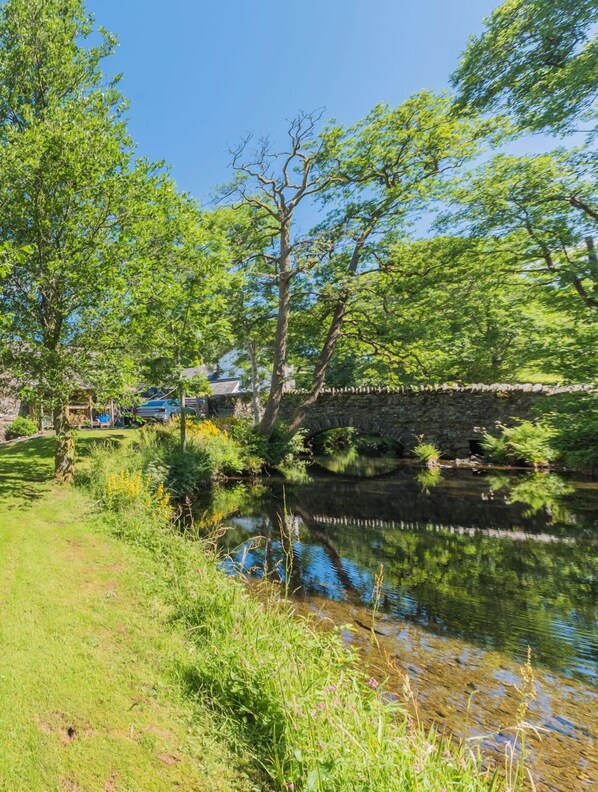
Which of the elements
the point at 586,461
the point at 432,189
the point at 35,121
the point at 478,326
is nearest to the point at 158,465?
the point at 35,121

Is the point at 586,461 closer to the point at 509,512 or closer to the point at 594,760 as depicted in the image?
the point at 509,512

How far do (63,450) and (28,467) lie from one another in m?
2.83

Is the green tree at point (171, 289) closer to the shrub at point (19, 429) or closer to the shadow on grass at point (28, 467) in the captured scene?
the shadow on grass at point (28, 467)

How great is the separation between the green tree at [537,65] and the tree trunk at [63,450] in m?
15.7

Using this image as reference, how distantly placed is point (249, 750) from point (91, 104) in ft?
45.1

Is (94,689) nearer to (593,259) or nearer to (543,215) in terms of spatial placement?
(593,259)

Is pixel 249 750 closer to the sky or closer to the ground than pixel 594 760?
closer to the sky

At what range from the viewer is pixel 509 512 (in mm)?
10828

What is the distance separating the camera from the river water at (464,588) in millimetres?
3676

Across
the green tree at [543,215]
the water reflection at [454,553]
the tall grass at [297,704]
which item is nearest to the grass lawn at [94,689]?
the tall grass at [297,704]

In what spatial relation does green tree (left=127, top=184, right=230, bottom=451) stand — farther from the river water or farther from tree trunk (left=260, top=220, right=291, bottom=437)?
tree trunk (left=260, top=220, right=291, bottom=437)

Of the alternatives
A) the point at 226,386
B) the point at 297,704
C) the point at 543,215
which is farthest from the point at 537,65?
the point at 226,386

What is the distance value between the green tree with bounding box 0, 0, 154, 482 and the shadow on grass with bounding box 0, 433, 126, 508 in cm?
105

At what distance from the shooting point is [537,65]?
13250 mm
